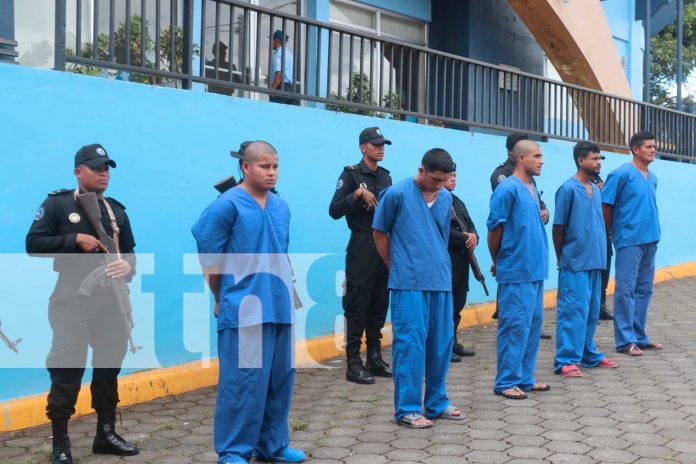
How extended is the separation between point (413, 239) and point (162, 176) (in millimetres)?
2125

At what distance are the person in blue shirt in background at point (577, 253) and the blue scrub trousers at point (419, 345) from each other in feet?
5.42

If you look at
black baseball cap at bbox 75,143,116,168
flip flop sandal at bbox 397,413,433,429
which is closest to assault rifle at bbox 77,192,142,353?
black baseball cap at bbox 75,143,116,168

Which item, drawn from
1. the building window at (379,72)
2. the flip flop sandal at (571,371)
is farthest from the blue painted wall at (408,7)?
the flip flop sandal at (571,371)

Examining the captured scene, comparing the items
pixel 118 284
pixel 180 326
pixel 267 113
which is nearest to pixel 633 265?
pixel 267 113

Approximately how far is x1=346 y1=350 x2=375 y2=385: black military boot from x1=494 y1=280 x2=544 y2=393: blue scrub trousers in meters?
1.03

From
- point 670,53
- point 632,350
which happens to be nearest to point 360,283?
point 632,350

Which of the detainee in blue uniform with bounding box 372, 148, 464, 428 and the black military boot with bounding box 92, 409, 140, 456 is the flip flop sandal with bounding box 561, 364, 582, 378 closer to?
the detainee in blue uniform with bounding box 372, 148, 464, 428

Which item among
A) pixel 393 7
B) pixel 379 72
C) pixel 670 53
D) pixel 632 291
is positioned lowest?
pixel 632 291

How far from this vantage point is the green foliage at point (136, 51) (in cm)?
634

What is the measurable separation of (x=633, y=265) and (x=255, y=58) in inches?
150

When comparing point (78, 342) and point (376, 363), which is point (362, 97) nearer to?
point (376, 363)

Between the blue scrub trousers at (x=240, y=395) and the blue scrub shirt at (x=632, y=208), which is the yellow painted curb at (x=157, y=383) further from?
the blue scrub shirt at (x=632, y=208)

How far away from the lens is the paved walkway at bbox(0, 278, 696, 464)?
15.7 feet

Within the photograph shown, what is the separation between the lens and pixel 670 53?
2808cm
